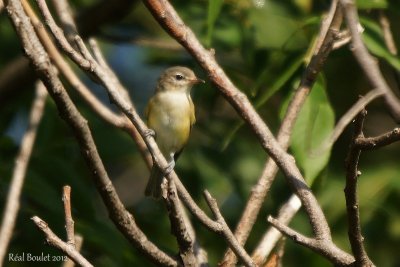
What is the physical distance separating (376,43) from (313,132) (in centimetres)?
64

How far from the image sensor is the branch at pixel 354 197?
7.82 feet

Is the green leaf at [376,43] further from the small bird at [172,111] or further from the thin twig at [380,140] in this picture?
the thin twig at [380,140]

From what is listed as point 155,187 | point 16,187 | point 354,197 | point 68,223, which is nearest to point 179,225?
point 68,223

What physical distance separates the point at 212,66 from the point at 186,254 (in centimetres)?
65

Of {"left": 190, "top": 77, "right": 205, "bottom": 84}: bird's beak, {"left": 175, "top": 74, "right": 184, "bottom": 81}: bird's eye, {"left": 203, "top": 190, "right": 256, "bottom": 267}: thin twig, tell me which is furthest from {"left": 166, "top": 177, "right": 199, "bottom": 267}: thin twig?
{"left": 175, "top": 74, "right": 184, "bottom": 81}: bird's eye

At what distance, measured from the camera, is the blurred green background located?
423 centimetres

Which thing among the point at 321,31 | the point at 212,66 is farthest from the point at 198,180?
the point at 212,66

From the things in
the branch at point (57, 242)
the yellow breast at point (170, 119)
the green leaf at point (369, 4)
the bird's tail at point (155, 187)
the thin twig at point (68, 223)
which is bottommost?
the branch at point (57, 242)

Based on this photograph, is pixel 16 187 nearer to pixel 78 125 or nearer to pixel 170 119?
pixel 78 125

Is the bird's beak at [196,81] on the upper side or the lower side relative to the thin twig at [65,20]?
upper

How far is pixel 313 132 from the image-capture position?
150 inches

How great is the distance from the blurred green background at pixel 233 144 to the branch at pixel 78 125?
86 cm

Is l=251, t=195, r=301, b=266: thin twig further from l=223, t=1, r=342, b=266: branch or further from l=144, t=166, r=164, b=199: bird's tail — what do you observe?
l=144, t=166, r=164, b=199: bird's tail

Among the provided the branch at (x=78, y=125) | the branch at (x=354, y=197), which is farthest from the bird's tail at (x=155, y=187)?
the branch at (x=354, y=197)
